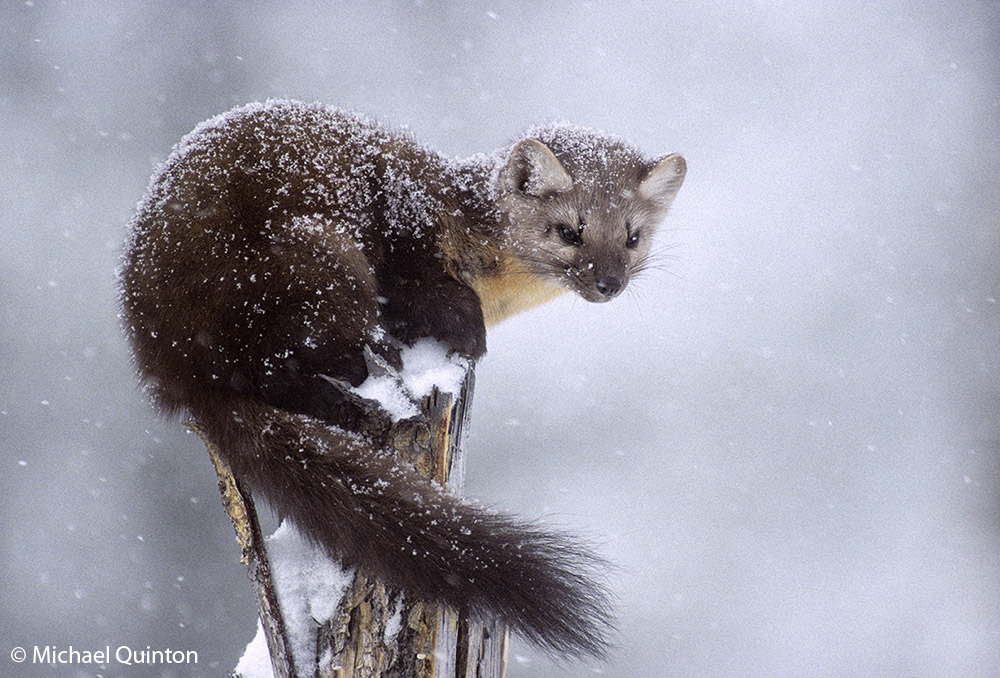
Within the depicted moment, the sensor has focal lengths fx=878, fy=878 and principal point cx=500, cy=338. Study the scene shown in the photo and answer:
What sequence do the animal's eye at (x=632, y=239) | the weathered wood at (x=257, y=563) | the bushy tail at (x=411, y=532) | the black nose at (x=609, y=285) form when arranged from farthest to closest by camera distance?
the animal's eye at (x=632, y=239) < the black nose at (x=609, y=285) < the weathered wood at (x=257, y=563) < the bushy tail at (x=411, y=532)

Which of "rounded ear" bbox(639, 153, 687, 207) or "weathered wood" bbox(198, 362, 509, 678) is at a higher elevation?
"rounded ear" bbox(639, 153, 687, 207)

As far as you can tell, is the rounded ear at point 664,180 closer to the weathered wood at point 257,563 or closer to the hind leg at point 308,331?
the hind leg at point 308,331

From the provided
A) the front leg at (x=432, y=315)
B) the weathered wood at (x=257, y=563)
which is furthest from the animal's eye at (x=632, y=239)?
the weathered wood at (x=257, y=563)

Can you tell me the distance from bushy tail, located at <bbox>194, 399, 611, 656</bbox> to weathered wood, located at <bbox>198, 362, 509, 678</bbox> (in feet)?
0.31

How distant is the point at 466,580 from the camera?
2426mm

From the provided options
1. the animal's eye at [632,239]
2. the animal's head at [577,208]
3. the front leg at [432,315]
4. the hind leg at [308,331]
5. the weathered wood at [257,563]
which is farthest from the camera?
the animal's eye at [632,239]

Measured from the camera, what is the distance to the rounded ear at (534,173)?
3.74 m

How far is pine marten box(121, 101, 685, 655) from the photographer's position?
2484mm

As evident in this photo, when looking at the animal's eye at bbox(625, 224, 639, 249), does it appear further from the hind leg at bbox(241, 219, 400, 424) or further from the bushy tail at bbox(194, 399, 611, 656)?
the bushy tail at bbox(194, 399, 611, 656)

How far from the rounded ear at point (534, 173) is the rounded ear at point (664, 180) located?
393 millimetres

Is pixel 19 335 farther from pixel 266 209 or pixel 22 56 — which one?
pixel 266 209

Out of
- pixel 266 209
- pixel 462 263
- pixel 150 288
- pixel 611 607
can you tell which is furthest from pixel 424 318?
pixel 611 607

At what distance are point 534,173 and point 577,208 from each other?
24cm

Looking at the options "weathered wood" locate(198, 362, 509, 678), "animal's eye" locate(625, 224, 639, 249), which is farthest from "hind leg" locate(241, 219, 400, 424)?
"animal's eye" locate(625, 224, 639, 249)
